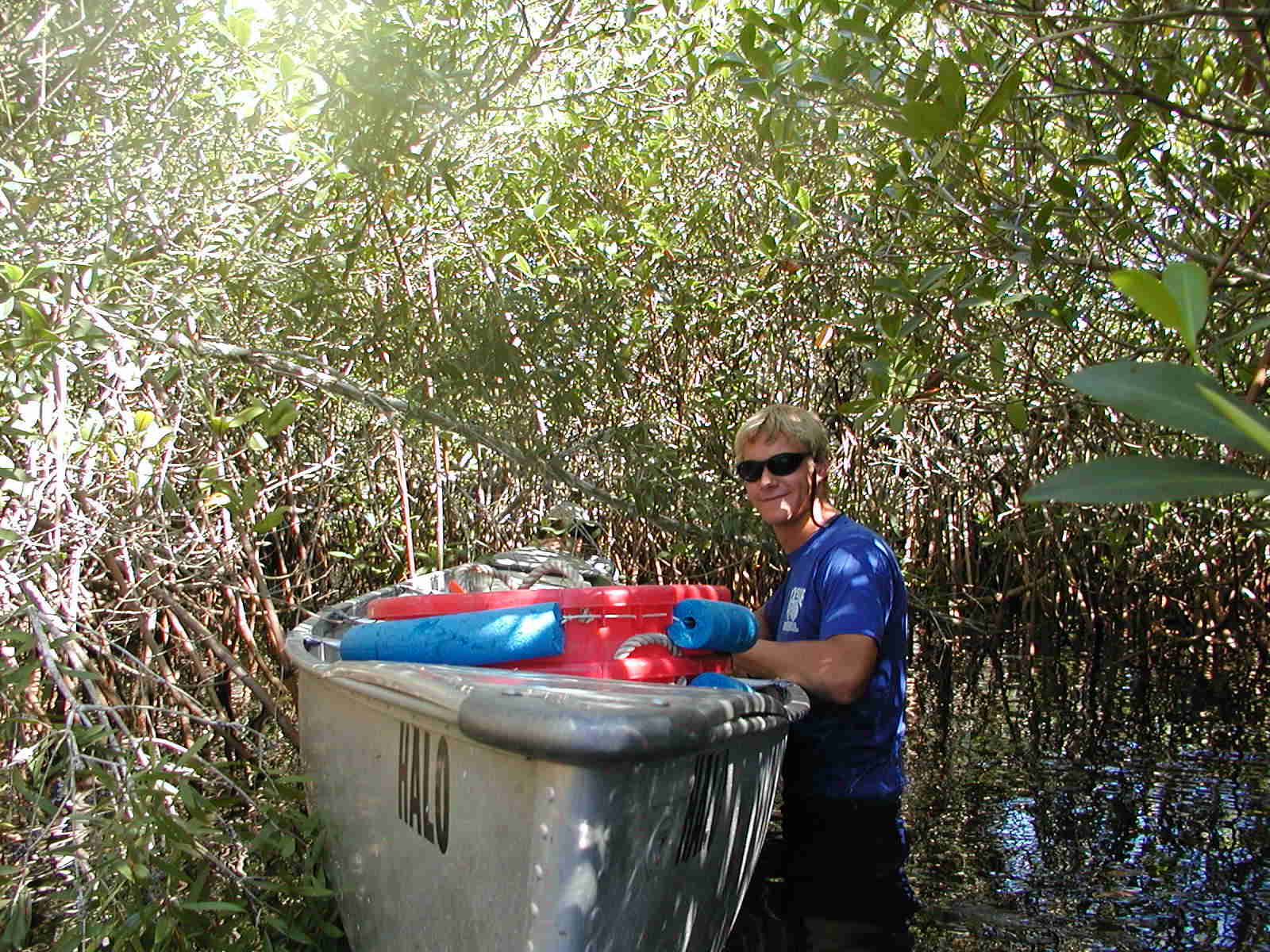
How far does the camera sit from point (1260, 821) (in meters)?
4.62

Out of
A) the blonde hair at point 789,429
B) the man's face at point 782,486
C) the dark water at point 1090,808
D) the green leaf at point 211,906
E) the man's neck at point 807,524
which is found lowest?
the dark water at point 1090,808

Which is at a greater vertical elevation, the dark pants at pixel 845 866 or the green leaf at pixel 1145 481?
the green leaf at pixel 1145 481

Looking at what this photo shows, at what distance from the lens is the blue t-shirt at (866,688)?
3.15 m

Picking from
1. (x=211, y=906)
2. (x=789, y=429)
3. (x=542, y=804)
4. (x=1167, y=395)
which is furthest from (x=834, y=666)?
(x=1167, y=395)

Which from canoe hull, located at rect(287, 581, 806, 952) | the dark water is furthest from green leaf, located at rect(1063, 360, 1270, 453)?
the dark water

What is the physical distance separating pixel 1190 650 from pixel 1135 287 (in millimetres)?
7725

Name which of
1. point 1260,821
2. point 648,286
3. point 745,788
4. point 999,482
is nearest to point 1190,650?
point 999,482

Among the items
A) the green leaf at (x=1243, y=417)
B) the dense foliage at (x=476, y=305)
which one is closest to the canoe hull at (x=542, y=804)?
the dense foliage at (x=476, y=305)

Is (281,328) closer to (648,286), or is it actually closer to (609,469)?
(609,469)

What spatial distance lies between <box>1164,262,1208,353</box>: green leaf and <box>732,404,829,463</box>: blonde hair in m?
2.53

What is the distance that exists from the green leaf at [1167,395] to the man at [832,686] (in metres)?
2.27

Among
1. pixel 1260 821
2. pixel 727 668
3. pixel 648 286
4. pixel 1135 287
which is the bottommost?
pixel 1260 821

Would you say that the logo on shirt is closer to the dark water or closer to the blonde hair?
the blonde hair

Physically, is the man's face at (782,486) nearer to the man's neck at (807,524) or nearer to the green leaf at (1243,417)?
the man's neck at (807,524)
